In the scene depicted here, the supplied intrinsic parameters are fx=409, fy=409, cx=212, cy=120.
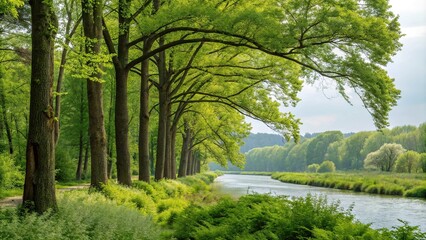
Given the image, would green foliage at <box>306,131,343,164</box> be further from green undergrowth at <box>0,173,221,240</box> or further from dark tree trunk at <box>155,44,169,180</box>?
green undergrowth at <box>0,173,221,240</box>

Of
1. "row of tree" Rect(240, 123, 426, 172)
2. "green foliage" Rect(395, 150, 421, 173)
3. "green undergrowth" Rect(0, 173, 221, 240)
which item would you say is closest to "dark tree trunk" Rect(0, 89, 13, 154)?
"green undergrowth" Rect(0, 173, 221, 240)

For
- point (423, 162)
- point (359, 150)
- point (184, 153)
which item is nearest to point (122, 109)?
point (184, 153)

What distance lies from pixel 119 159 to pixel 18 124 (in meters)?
24.8

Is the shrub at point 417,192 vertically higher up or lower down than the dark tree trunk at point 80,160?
lower down

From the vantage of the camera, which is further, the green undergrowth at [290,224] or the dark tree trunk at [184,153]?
the dark tree trunk at [184,153]

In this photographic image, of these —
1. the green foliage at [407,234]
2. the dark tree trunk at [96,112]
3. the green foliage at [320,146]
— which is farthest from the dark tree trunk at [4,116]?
the green foliage at [320,146]

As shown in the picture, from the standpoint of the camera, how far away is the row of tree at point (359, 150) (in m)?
78.9

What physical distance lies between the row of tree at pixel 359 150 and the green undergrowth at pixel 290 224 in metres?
53.9

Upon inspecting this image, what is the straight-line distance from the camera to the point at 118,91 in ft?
50.9

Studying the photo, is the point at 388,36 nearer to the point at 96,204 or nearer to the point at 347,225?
the point at 347,225

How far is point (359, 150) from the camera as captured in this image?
399ft

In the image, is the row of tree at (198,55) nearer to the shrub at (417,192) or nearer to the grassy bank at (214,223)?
the grassy bank at (214,223)

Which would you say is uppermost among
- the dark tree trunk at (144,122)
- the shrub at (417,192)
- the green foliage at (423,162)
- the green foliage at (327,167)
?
the dark tree trunk at (144,122)

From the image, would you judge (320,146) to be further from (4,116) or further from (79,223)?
(79,223)
